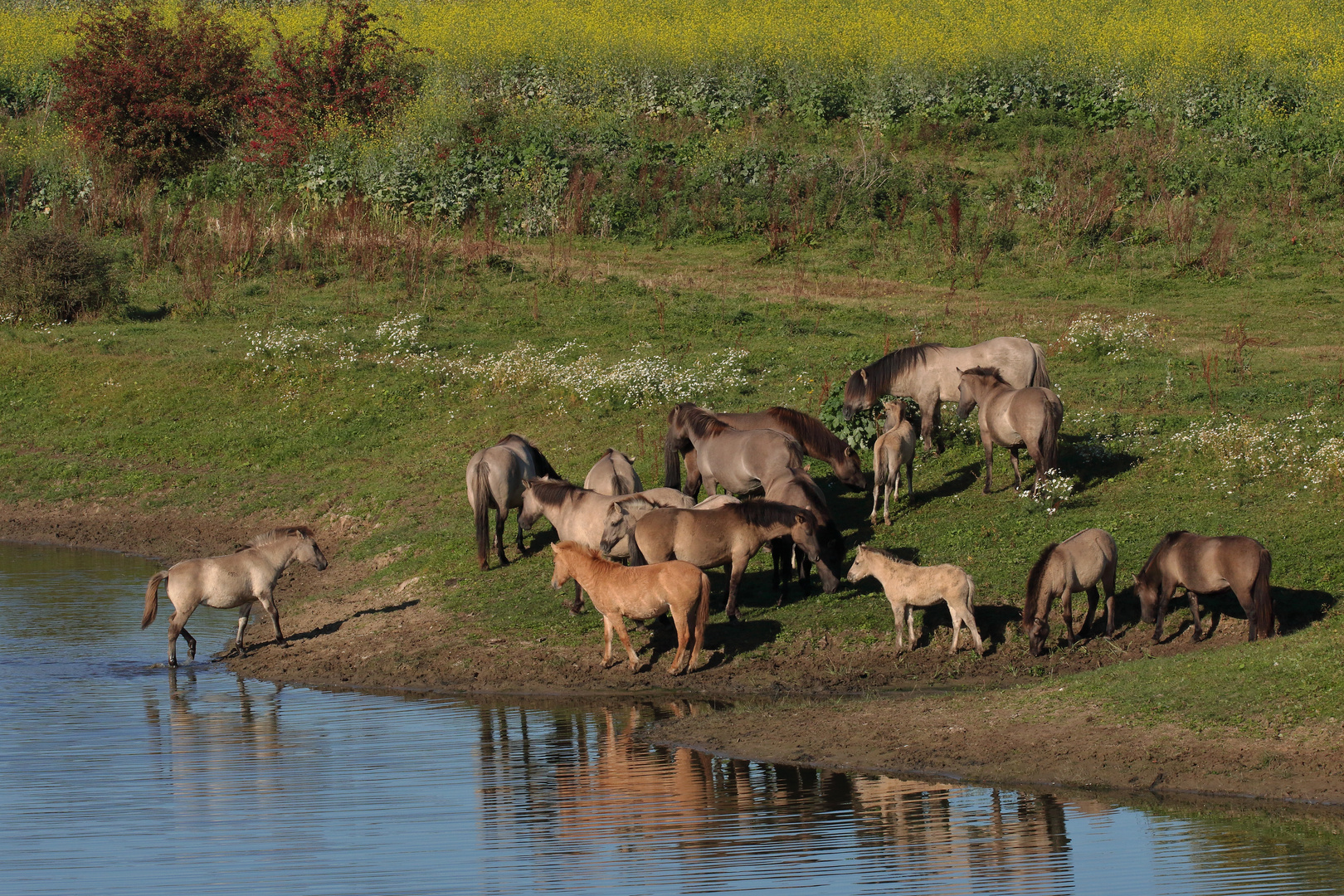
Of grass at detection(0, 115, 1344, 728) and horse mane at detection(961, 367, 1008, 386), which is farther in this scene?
horse mane at detection(961, 367, 1008, 386)

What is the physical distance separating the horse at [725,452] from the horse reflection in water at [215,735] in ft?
16.5

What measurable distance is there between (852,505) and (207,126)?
2623cm

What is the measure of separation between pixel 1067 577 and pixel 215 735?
6.93m

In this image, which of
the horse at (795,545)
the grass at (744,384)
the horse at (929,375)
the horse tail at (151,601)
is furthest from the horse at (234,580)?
the horse at (929,375)

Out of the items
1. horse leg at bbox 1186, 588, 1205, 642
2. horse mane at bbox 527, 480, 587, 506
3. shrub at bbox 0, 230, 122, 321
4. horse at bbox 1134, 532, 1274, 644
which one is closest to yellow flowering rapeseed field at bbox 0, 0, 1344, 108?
shrub at bbox 0, 230, 122, 321

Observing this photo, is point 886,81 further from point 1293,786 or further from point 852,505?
point 1293,786

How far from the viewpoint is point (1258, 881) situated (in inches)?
306

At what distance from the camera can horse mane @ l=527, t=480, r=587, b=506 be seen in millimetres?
14781

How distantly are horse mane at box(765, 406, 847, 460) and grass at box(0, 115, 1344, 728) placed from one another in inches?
30.7

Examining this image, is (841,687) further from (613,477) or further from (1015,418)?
(1015,418)

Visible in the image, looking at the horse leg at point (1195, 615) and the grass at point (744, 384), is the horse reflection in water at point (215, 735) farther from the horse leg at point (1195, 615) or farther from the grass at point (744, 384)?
the horse leg at point (1195, 615)

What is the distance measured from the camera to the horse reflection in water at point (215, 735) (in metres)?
10.2

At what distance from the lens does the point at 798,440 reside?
16.3 m

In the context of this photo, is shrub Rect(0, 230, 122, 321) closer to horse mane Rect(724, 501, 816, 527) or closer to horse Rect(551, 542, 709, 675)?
horse Rect(551, 542, 709, 675)
